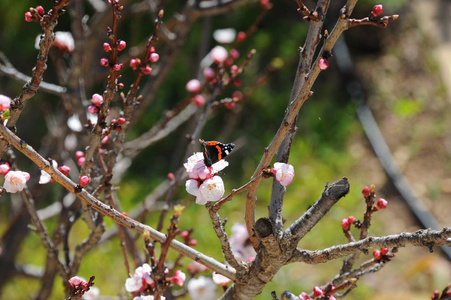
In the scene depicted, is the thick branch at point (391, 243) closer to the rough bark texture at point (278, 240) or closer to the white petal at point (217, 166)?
the rough bark texture at point (278, 240)

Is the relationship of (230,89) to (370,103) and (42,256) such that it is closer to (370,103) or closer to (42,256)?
(370,103)

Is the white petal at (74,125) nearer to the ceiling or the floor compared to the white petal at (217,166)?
nearer to the ceiling

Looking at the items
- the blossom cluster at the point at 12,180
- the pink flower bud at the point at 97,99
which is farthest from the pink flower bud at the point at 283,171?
the blossom cluster at the point at 12,180

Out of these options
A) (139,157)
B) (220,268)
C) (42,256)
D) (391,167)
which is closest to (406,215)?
(391,167)

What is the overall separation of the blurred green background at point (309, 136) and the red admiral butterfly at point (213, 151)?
7.05 ft

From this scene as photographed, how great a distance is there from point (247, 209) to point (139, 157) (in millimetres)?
3235

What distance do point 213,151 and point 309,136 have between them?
137 inches

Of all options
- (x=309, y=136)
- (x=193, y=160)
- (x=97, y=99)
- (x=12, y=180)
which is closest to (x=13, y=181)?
(x=12, y=180)

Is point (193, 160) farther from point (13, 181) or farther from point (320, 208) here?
point (13, 181)

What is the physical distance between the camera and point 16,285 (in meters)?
3.26

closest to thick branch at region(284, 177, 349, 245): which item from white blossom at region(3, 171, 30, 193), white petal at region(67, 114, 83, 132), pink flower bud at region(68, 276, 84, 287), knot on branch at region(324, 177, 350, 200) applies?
knot on branch at region(324, 177, 350, 200)

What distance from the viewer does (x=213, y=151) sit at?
1.08 m

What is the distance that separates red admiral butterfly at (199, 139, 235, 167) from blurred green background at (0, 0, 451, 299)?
7.05 feet

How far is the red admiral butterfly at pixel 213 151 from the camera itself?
3.49 ft
